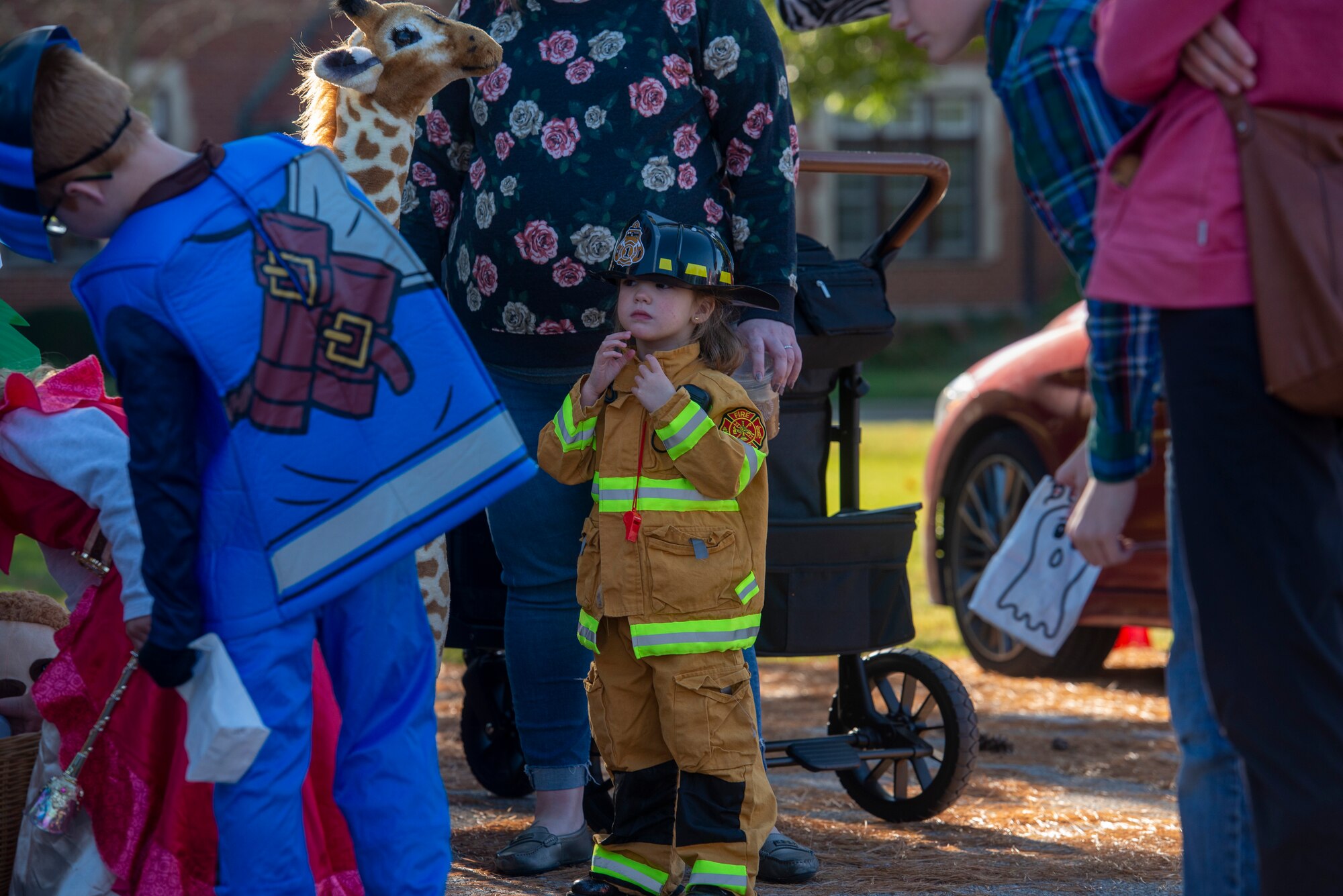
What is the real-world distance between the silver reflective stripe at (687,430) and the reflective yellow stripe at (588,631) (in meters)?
0.40

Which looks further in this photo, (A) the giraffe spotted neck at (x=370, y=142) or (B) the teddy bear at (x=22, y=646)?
(A) the giraffe spotted neck at (x=370, y=142)

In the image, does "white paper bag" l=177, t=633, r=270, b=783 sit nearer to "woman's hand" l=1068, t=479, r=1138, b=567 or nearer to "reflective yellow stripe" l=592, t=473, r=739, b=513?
"reflective yellow stripe" l=592, t=473, r=739, b=513

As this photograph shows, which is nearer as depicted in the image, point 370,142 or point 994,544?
point 370,142

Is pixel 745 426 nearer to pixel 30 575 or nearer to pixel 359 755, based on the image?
pixel 359 755

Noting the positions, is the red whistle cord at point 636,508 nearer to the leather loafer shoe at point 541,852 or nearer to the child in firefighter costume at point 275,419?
the child in firefighter costume at point 275,419

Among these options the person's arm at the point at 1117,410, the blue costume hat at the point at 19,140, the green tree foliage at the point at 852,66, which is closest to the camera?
the person's arm at the point at 1117,410

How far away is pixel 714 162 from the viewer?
334cm

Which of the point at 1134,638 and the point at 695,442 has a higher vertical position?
the point at 695,442

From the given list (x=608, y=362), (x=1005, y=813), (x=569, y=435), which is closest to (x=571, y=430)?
(x=569, y=435)

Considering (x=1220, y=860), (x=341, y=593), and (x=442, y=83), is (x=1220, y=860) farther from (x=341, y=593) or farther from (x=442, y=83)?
(x=442, y=83)

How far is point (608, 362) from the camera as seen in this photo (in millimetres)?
3023

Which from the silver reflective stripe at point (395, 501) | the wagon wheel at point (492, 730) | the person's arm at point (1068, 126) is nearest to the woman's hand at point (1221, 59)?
the person's arm at point (1068, 126)

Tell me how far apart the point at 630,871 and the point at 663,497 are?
0.76m

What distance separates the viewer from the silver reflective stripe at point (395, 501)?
94.3 inches
